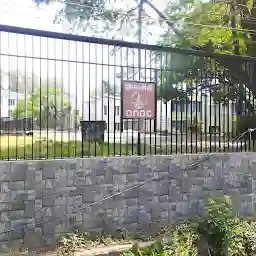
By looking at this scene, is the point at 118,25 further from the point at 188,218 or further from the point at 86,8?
the point at 188,218

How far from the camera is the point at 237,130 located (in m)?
8.57

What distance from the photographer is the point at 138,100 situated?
23.2 feet

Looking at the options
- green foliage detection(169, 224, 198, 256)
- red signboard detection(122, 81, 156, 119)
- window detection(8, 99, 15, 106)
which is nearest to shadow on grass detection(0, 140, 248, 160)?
red signboard detection(122, 81, 156, 119)

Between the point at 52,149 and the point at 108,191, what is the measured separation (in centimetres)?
115

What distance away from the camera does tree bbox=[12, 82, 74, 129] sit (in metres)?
6.22

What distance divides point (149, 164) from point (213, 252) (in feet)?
6.16

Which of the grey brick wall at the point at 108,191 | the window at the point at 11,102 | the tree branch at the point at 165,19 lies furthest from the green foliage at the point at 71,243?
the tree branch at the point at 165,19

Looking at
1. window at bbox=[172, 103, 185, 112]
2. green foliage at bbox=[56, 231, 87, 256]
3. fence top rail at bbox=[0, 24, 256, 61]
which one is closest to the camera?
green foliage at bbox=[56, 231, 87, 256]

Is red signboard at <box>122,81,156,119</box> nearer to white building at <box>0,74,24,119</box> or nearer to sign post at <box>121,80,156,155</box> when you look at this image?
sign post at <box>121,80,156,155</box>

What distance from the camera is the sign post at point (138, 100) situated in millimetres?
6914

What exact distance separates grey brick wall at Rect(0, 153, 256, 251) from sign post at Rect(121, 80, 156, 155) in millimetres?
842

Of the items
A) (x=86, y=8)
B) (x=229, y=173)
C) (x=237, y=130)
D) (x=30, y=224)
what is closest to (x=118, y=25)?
(x=86, y=8)

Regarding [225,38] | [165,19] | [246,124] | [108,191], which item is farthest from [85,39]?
[225,38]

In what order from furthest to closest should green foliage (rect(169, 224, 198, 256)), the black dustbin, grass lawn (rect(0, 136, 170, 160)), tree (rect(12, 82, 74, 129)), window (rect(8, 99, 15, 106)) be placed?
window (rect(8, 99, 15, 106))
the black dustbin
tree (rect(12, 82, 74, 129))
grass lawn (rect(0, 136, 170, 160))
green foliage (rect(169, 224, 198, 256))
